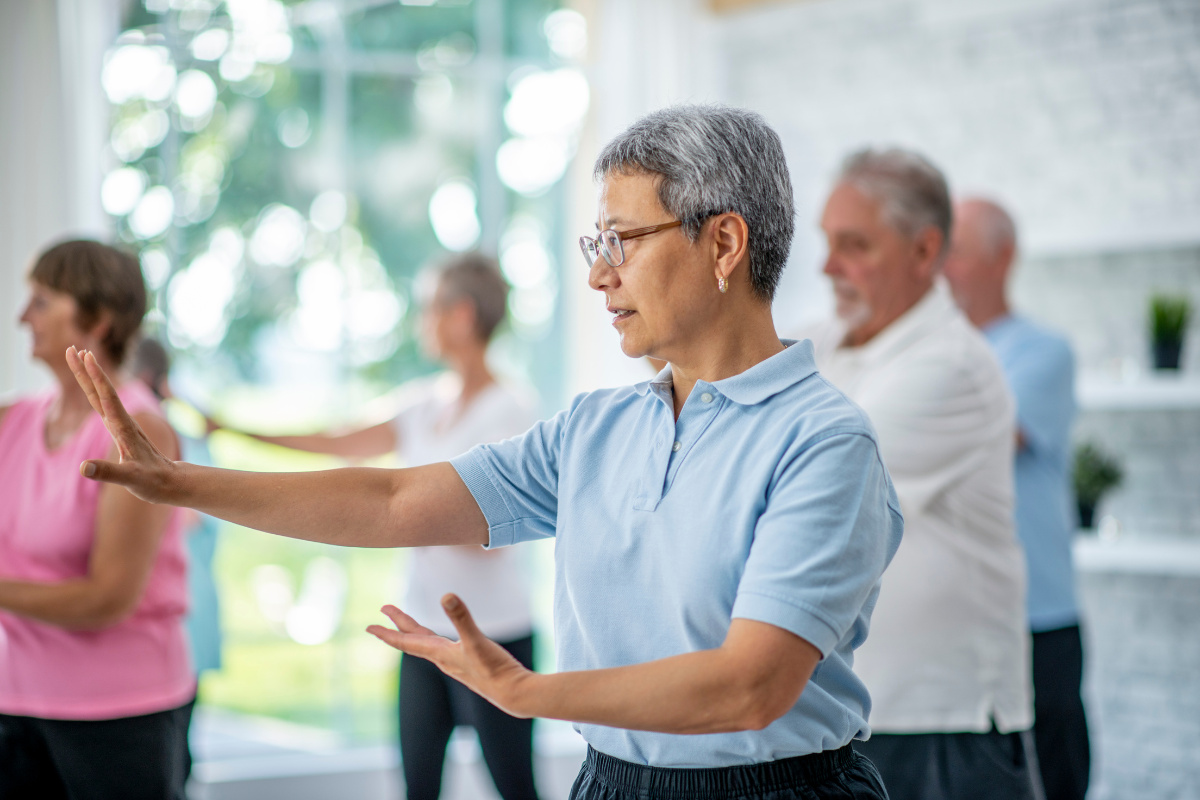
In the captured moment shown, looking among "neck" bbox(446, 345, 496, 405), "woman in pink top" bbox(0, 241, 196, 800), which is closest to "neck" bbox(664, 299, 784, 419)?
"woman in pink top" bbox(0, 241, 196, 800)

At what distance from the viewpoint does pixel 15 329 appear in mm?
3061

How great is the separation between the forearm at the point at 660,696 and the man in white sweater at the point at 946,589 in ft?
2.84

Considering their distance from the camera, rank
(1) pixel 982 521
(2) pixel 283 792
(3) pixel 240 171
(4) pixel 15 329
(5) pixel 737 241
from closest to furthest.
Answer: (5) pixel 737 241 → (1) pixel 982 521 → (4) pixel 15 329 → (2) pixel 283 792 → (3) pixel 240 171

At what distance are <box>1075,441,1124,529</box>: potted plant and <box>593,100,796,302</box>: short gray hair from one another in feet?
8.48

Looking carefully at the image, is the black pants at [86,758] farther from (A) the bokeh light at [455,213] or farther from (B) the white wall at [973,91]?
(A) the bokeh light at [455,213]

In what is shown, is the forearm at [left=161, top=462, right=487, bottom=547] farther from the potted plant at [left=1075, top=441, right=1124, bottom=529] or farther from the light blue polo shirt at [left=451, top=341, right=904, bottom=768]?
the potted plant at [left=1075, top=441, right=1124, bottom=529]

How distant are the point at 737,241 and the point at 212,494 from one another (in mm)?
653

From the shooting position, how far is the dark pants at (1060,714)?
2568 mm

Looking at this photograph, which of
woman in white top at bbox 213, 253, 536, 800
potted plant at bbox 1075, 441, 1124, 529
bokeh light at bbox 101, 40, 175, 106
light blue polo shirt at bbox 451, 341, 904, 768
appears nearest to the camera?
light blue polo shirt at bbox 451, 341, 904, 768

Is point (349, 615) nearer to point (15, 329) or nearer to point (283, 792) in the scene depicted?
point (283, 792)

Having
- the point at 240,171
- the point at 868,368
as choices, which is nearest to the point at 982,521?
the point at 868,368

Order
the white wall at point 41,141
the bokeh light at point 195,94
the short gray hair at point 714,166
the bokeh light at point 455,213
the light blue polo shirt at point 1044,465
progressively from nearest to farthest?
the short gray hair at point 714,166 → the light blue polo shirt at point 1044,465 → the white wall at point 41,141 → the bokeh light at point 195,94 → the bokeh light at point 455,213

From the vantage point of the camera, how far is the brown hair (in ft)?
6.62

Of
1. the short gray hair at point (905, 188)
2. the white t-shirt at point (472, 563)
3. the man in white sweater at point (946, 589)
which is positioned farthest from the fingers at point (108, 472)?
the white t-shirt at point (472, 563)
